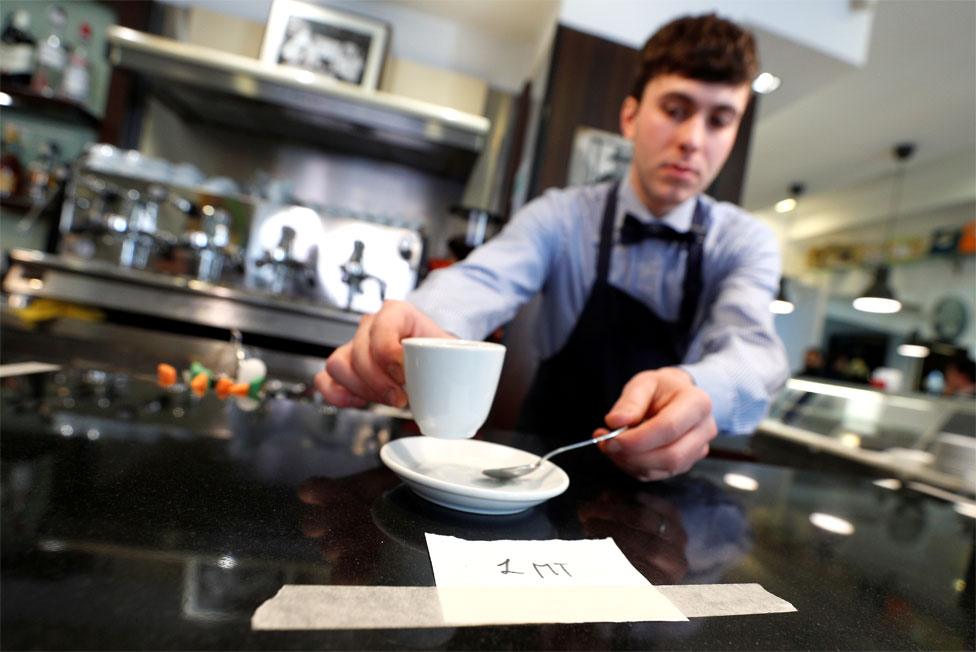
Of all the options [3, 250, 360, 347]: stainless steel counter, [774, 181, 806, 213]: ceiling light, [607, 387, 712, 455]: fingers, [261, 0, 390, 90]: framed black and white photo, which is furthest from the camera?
[774, 181, 806, 213]: ceiling light

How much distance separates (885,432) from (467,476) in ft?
6.62

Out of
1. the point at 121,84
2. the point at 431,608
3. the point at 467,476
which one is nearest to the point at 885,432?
the point at 467,476

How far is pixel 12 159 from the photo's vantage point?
238 cm

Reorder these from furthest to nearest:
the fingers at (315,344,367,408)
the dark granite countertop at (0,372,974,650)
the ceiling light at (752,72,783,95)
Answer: the ceiling light at (752,72,783,95) < the fingers at (315,344,367,408) < the dark granite countertop at (0,372,974,650)

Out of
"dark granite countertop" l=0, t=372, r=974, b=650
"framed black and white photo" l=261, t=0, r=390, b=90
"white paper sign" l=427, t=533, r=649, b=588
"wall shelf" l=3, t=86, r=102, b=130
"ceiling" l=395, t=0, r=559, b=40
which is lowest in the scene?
"dark granite countertop" l=0, t=372, r=974, b=650

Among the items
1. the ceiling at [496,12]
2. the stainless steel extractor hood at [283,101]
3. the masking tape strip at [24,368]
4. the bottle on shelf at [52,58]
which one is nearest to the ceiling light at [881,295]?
the ceiling at [496,12]

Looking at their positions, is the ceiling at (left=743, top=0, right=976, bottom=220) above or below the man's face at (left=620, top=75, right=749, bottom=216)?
above

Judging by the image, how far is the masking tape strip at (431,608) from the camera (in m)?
0.28

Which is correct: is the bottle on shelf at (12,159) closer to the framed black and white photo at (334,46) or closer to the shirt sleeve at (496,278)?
the framed black and white photo at (334,46)

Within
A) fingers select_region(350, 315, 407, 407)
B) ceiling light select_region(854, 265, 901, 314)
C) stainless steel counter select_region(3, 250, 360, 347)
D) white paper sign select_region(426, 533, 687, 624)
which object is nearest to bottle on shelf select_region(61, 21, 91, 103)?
stainless steel counter select_region(3, 250, 360, 347)

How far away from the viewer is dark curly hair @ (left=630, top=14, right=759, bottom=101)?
1.04m

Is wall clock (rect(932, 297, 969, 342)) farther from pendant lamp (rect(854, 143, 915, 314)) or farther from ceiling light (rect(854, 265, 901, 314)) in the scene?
ceiling light (rect(854, 265, 901, 314))

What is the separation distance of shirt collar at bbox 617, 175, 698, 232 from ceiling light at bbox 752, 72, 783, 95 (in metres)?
1.54

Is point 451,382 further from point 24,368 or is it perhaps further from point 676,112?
point 676,112
